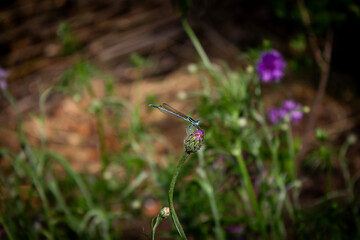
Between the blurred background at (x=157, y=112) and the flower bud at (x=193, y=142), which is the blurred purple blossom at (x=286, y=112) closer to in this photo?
the blurred background at (x=157, y=112)

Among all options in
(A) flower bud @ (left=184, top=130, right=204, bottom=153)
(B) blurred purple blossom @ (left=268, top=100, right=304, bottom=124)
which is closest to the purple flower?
(B) blurred purple blossom @ (left=268, top=100, right=304, bottom=124)

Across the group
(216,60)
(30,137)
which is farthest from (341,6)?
(30,137)

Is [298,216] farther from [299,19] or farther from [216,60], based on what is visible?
[216,60]

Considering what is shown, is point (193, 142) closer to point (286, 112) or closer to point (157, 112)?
point (286, 112)

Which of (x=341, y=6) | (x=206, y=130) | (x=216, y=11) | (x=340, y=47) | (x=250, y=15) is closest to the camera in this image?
(x=206, y=130)

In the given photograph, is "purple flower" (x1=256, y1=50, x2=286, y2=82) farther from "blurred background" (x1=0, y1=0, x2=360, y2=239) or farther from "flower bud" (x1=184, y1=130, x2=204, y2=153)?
"flower bud" (x1=184, y1=130, x2=204, y2=153)

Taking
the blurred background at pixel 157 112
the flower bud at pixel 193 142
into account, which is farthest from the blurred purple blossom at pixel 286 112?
the flower bud at pixel 193 142

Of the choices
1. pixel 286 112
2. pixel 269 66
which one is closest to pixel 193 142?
pixel 269 66
